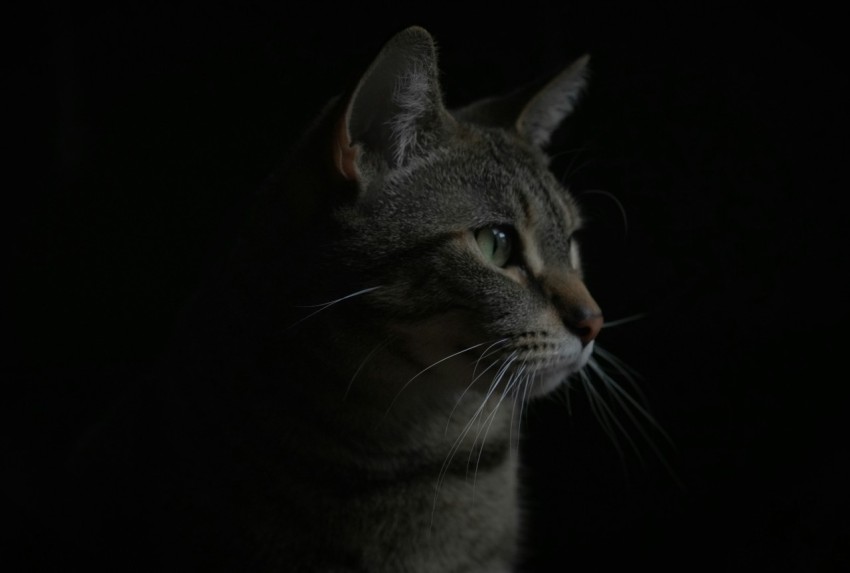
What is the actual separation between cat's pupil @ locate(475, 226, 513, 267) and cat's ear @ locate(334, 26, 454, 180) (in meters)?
0.11

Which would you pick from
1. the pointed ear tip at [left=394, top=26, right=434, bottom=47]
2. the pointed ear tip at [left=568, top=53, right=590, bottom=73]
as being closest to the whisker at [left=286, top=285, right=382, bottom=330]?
the pointed ear tip at [left=394, top=26, right=434, bottom=47]

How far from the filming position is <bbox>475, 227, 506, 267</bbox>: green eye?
2.83 feet

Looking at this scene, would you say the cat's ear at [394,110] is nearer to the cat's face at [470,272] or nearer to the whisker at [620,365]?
the cat's face at [470,272]

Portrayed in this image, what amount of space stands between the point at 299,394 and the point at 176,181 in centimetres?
59

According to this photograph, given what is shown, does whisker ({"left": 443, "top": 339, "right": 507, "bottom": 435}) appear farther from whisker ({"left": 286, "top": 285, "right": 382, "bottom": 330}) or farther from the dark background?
the dark background

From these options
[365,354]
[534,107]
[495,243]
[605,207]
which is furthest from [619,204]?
[365,354]

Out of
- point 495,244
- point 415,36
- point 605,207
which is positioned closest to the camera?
point 415,36

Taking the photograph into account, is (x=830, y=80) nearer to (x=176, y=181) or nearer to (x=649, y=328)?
(x=649, y=328)

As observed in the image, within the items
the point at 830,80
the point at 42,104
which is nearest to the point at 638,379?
the point at 830,80

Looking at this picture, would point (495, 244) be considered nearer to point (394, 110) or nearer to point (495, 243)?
point (495, 243)

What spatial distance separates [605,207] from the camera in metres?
1.26

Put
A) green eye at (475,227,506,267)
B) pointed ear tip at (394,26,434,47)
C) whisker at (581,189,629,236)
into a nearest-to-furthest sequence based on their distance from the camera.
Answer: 1. pointed ear tip at (394,26,434,47)
2. green eye at (475,227,506,267)
3. whisker at (581,189,629,236)

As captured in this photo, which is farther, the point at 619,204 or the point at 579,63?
the point at 619,204

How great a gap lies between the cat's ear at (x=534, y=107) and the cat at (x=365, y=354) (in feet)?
0.24
